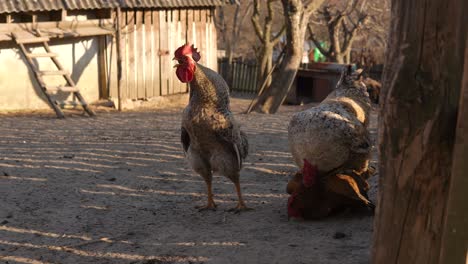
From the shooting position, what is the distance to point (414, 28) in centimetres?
271

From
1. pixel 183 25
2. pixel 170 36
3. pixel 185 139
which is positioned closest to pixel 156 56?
pixel 170 36

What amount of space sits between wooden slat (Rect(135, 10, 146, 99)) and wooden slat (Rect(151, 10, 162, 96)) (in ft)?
1.04

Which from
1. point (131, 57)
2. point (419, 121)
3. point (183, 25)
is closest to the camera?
point (419, 121)

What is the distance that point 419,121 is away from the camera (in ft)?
9.25

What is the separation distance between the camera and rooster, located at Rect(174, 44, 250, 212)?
558cm

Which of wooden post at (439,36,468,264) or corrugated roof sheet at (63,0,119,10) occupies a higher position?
corrugated roof sheet at (63,0,119,10)

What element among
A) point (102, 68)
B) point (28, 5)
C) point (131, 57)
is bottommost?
point (102, 68)

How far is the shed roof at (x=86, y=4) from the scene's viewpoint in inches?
537

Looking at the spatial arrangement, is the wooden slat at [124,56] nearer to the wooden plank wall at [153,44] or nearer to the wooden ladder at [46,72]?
the wooden plank wall at [153,44]

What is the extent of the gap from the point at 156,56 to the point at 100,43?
1598 millimetres

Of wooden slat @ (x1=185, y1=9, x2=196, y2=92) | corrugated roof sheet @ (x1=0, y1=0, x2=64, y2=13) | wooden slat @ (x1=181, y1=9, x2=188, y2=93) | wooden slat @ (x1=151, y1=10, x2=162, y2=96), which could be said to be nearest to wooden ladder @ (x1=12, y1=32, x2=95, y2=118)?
corrugated roof sheet @ (x1=0, y1=0, x2=64, y2=13)

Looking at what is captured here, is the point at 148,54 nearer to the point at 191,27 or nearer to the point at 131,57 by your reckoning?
the point at 131,57

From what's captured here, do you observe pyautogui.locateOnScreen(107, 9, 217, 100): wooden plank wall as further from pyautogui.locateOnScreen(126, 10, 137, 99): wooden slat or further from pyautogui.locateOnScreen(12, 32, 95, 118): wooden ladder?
pyautogui.locateOnScreen(12, 32, 95, 118): wooden ladder

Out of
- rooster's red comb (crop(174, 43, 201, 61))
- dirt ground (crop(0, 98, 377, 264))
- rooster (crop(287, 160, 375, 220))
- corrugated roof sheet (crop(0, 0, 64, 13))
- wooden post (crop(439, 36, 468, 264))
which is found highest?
corrugated roof sheet (crop(0, 0, 64, 13))
